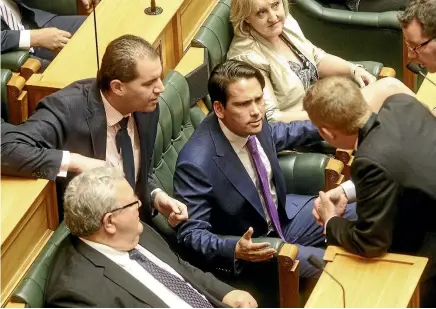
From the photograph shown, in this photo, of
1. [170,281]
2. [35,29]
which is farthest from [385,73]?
[170,281]

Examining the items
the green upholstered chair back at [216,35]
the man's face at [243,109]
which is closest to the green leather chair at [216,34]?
the green upholstered chair back at [216,35]

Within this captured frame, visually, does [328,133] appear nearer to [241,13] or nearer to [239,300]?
[239,300]

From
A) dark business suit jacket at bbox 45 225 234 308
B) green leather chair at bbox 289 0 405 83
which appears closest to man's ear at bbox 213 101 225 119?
dark business suit jacket at bbox 45 225 234 308

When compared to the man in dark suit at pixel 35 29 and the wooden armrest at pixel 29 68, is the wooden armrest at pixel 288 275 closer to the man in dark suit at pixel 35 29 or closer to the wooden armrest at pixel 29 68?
the wooden armrest at pixel 29 68

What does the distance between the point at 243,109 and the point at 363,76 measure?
38.0 inches

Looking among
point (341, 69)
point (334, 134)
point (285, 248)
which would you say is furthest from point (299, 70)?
point (334, 134)

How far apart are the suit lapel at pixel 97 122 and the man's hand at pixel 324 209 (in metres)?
0.74

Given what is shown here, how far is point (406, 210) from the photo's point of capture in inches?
118

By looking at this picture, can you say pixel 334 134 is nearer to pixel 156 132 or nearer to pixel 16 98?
pixel 156 132

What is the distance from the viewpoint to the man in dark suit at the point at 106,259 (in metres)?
3.06

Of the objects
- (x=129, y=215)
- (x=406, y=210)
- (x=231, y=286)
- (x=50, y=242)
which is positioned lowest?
(x=231, y=286)

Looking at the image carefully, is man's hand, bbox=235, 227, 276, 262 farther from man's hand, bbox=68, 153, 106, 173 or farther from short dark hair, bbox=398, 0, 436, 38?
short dark hair, bbox=398, 0, 436, 38

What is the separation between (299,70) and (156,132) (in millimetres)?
899

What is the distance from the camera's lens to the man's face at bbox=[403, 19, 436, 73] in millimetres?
3611
